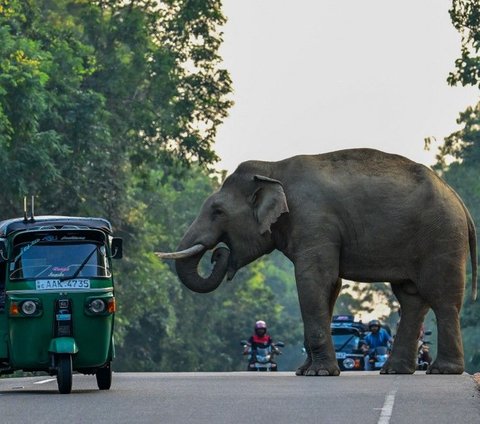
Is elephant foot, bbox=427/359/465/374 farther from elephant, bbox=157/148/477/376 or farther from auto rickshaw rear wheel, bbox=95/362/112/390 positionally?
auto rickshaw rear wheel, bbox=95/362/112/390

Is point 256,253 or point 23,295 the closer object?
point 23,295

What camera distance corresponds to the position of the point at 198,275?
3244 centimetres

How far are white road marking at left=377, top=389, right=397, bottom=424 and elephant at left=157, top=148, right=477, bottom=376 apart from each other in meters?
8.07

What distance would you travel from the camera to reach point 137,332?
269 feet

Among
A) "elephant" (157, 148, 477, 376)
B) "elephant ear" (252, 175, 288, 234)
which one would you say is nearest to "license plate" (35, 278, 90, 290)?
"elephant" (157, 148, 477, 376)

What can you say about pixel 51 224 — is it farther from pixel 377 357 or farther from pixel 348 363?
pixel 348 363

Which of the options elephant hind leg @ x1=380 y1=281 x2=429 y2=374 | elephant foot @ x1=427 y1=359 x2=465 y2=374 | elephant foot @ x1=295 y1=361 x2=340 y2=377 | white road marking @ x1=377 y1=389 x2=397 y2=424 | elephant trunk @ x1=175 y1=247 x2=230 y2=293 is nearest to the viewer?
white road marking @ x1=377 y1=389 x2=397 y2=424

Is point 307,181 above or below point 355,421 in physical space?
above

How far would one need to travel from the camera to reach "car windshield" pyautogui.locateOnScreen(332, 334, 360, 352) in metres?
43.2

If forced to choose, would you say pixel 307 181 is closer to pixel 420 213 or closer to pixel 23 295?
pixel 420 213

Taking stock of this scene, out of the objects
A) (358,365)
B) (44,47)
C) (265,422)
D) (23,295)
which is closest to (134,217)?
(44,47)

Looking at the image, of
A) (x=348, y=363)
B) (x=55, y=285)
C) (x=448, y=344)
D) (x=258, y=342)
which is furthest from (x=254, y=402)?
(x=348, y=363)

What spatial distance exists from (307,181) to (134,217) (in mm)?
35482

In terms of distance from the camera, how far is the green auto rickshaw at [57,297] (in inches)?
922
